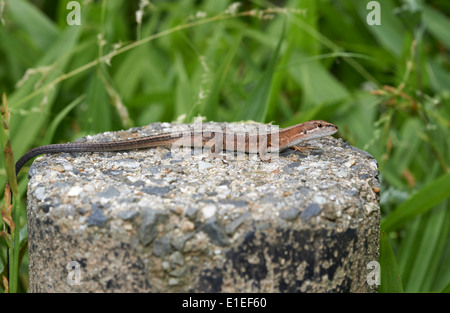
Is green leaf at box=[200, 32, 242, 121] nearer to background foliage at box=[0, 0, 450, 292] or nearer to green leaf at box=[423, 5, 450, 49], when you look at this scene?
background foliage at box=[0, 0, 450, 292]

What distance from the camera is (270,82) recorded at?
401 centimetres

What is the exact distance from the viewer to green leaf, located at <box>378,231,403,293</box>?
2.62 meters

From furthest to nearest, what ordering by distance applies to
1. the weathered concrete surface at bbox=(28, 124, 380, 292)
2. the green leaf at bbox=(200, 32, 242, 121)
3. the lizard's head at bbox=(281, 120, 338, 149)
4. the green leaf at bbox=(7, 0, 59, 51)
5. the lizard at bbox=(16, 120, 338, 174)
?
the green leaf at bbox=(7, 0, 59, 51)
the green leaf at bbox=(200, 32, 242, 121)
the lizard's head at bbox=(281, 120, 338, 149)
the lizard at bbox=(16, 120, 338, 174)
the weathered concrete surface at bbox=(28, 124, 380, 292)

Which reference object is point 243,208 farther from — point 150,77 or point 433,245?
point 150,77

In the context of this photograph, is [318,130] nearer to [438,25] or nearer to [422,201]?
[422,201]

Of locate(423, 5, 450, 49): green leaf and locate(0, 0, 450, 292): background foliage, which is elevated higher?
locate(423, 5, 450, 49): green leaf

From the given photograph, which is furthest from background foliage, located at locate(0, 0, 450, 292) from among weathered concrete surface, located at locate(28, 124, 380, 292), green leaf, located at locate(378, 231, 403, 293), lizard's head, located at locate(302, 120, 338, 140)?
weathered concrete surface, located at locate(28, 124, 380, 292)

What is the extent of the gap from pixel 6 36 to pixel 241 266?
4423 millimetres

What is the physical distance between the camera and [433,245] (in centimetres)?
386

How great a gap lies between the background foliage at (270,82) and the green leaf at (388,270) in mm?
811

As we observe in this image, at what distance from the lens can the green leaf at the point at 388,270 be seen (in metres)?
2.62

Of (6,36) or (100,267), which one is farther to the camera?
(6,36)

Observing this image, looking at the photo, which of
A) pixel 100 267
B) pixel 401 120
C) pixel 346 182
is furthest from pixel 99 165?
pixel 401 120

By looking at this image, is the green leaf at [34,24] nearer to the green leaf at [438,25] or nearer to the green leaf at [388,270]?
the green leaf at [438,25]
